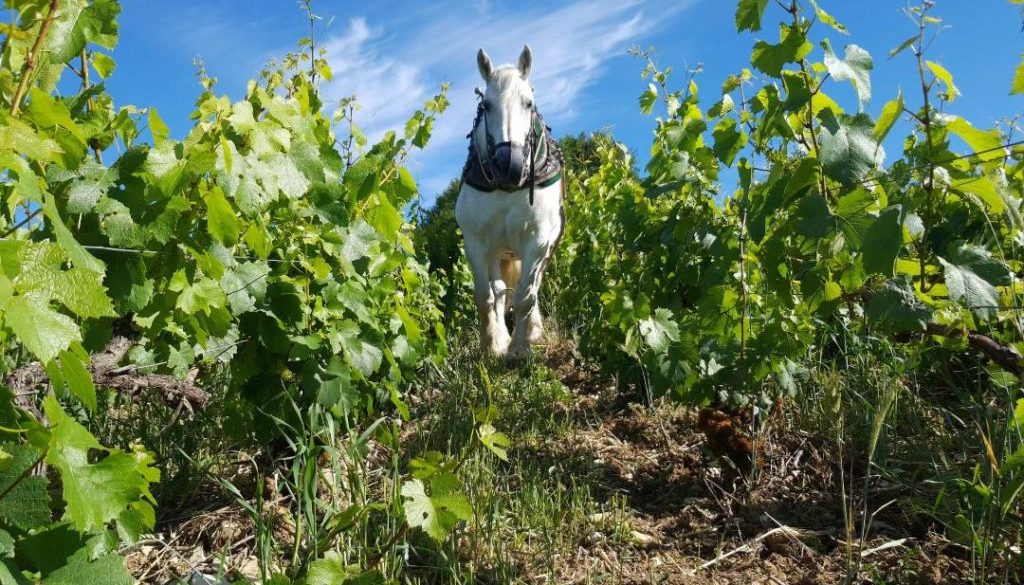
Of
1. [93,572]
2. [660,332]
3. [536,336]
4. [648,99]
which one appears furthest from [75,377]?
[536,336]

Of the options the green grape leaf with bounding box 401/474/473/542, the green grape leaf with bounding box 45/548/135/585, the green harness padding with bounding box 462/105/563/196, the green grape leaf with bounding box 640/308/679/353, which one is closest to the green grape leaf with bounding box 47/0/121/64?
the green grape leaf with bounding box 45/548/135/585

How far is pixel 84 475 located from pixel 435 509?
0.62 meters

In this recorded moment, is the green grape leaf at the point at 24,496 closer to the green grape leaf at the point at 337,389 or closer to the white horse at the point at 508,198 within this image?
the green grape leaf at the point at 337,389

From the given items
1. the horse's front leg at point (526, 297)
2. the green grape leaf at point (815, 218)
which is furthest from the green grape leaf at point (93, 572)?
the horse's front leg at point (526, 297)

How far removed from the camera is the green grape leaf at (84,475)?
1102 millimetres

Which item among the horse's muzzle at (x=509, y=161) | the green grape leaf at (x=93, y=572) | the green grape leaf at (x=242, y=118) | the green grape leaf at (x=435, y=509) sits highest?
the horse's muzzle at (x=509, y=161)

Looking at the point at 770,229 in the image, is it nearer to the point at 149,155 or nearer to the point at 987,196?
the point at 987,196

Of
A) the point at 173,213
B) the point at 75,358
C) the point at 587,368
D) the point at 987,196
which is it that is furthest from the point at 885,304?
the point at 587,368

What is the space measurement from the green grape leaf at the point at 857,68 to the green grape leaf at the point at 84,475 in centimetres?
160

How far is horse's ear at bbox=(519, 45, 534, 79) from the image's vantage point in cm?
585

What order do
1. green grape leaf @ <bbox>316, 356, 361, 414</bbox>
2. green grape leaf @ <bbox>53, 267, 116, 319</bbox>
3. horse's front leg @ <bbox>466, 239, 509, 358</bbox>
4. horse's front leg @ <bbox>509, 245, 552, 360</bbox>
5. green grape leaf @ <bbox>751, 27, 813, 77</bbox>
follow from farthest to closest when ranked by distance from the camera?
horse's front leg @ <bbox>466, 239, 509, 358</bbox> → horse's front leg @ <bbox>509, 245, 552, 360</bbox> → green grape leaf @ <bbox>316, 356, 361, 414</bbox> → green grape leaf @ <bbox>751, 27, 813, 77</bbox> → green grape leaf @ <bbox>53, 267, 116, 319</bbox>

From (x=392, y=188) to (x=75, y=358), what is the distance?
1.19 meters

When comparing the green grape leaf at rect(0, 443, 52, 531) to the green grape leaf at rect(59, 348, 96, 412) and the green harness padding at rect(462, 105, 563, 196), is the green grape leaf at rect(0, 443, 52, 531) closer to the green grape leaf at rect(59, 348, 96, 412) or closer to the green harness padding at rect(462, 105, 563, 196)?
the green grape leaf at rect(59, 348, 96, 412)

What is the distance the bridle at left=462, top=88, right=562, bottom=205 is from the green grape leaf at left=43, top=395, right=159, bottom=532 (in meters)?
4.29
